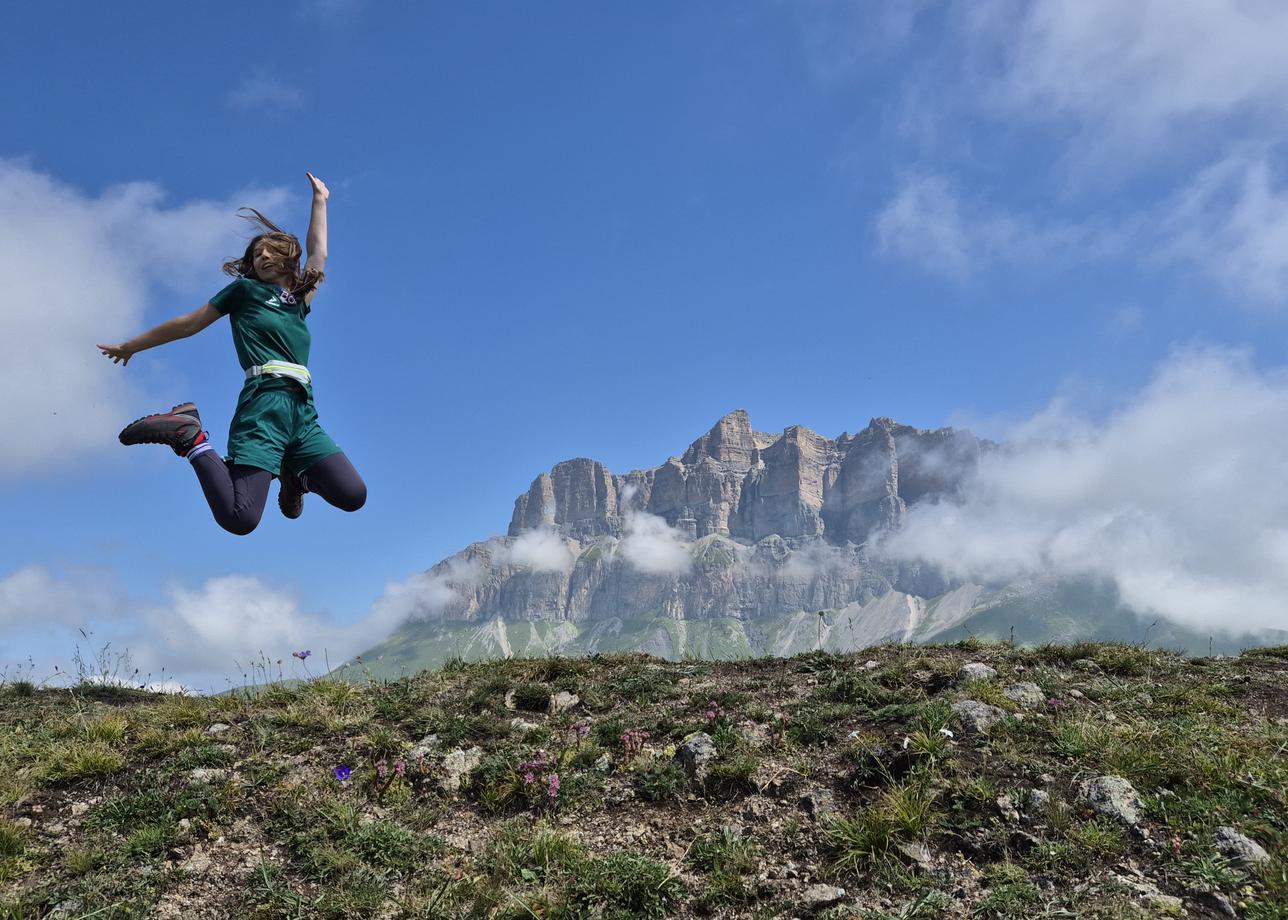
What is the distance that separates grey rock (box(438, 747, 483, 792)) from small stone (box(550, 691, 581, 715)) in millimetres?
1340

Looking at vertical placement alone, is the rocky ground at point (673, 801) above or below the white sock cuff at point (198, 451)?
below

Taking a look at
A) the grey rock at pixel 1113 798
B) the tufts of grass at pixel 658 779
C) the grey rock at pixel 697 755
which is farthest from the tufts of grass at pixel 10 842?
the grey rock at pixel 1113 798

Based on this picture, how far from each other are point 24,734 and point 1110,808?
10518mm

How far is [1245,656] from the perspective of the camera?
10.7 metres

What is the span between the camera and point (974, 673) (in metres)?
8.62

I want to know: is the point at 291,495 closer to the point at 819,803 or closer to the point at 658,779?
the point at 658,779

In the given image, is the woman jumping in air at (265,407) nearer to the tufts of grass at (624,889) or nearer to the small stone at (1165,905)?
the tufts of grass at (624,889)

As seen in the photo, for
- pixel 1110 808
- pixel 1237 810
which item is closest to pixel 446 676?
pixel 1110 808

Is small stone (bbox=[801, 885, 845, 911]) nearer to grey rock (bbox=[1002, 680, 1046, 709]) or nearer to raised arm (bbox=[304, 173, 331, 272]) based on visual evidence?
grey rock (bbox=[1002, 680, 1046, 709])

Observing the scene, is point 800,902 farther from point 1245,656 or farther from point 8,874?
point 1245,656

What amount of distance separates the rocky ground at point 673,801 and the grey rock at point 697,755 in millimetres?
27

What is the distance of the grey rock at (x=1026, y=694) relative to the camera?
308 inches

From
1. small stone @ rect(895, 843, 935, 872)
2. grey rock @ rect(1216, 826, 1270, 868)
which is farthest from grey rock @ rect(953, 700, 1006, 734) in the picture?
grey rock @ rect(1216, 826, 1270, 868)

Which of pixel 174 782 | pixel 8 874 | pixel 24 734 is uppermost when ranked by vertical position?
pixel 24 734
